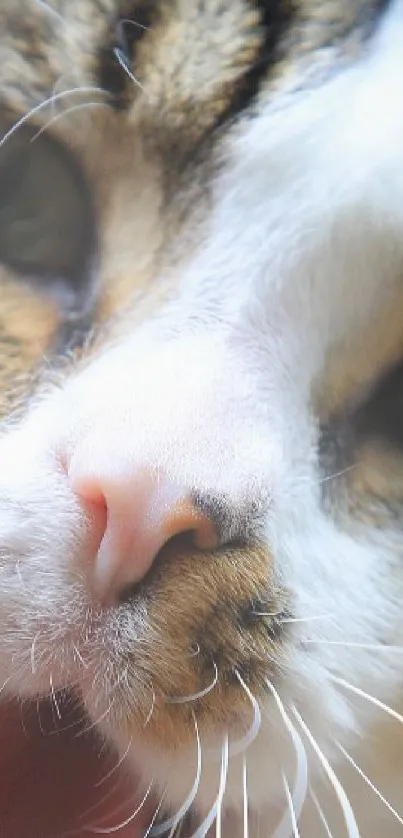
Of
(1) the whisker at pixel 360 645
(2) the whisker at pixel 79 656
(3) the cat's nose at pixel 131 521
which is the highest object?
(3) the cat's nose at pixel 131 521

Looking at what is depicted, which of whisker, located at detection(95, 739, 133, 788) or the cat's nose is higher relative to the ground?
the cat's nose

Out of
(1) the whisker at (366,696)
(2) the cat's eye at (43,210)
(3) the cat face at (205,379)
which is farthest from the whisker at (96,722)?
(2) the cat's eye at (43,210)

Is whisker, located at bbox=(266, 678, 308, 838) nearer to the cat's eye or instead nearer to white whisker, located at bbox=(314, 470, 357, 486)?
white whisker, located at bbox=(314, 470, 357, 486)

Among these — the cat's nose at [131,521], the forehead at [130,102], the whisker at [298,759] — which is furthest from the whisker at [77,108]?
the whisker at [298,759]

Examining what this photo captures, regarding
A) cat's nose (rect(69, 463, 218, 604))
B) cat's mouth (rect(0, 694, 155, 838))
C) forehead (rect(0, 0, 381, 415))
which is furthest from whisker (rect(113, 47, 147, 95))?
cat's mouth (rect(0, 694, 155, 838))

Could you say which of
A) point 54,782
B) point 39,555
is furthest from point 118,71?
point 54,782

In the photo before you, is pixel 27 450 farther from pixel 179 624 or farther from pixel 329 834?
pixel 329 834

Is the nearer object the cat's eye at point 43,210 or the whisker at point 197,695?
the whisker at point 197,695

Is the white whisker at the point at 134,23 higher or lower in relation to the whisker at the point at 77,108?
higher

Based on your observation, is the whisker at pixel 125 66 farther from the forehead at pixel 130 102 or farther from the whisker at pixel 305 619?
the whisker at pixel 305 619
